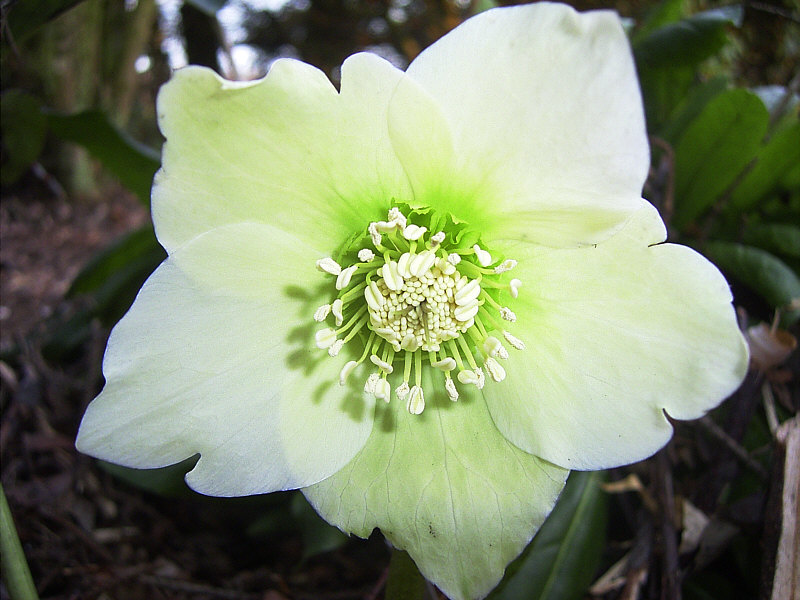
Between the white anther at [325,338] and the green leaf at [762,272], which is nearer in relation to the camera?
the white anther at [325,338]

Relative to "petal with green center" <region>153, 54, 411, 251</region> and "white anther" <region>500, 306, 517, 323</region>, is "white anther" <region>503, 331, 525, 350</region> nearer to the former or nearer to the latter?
"white anther" <region>500, 306, 517, 323</region>

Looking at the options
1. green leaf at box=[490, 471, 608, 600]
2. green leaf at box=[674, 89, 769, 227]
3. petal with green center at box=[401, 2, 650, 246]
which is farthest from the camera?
green leaf at box=[674, 89, 769, 227]

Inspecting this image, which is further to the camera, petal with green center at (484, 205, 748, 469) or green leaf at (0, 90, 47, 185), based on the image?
green leaf at (0, 90, 47, 185)

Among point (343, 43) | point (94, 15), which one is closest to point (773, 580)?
point (94, 15)

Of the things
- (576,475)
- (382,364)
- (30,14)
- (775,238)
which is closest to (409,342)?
(382,364)

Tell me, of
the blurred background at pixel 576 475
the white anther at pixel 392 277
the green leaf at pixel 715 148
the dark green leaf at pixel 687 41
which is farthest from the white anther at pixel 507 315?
the dark green leaf at pixel 687 41

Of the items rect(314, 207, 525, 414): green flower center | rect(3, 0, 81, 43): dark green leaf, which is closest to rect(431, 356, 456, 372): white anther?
rect(314, 207, 525, 414): green flower center

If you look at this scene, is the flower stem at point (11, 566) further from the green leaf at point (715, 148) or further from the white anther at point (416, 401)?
the green leaf at point (715, 148)
